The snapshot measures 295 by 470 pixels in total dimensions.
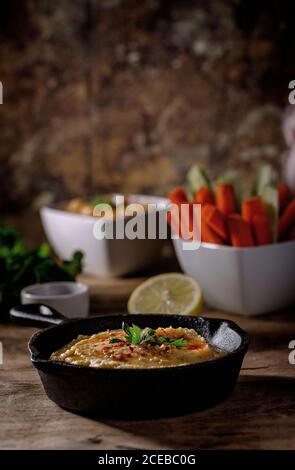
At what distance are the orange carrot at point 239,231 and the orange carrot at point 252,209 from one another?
0.09 feet

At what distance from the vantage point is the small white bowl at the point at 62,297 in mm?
1986

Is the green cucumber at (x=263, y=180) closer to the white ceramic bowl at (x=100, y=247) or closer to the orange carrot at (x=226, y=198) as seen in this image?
the orange carrot at (x=226, y=198)

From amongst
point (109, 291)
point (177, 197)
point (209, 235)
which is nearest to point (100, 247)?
point (109, 291)

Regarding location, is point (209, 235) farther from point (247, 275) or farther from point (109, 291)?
point (109, 291)

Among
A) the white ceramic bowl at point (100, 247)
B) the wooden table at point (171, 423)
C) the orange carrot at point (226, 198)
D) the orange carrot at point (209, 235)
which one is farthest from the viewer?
the white ceramic bowl at point (100, 247)

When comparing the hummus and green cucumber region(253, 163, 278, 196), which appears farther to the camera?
green cucumber region(253, 163, 278, 196)

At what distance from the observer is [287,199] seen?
7.14 feet

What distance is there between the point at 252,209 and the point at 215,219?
10cm

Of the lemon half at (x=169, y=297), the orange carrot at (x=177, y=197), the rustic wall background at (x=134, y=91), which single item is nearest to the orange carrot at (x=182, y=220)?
the orange carrot at (x=177, y=197)

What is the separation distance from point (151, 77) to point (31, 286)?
1457 millimetres

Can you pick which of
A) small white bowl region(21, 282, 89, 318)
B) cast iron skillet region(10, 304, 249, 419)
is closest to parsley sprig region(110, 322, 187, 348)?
cast iron skillet region(10, 304, 249, 419)

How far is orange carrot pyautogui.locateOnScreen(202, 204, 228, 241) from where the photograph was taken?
199 centimetres

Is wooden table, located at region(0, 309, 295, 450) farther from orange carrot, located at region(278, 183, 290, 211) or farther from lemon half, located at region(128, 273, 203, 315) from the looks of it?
orange carrot, located at region(278, 183, 290, 211)

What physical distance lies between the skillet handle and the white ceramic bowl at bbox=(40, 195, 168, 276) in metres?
0.67
